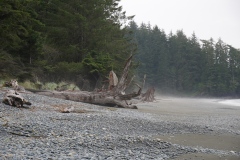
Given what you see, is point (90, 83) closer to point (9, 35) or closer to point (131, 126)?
point (9, 35)

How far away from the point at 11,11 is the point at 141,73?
60.8 m

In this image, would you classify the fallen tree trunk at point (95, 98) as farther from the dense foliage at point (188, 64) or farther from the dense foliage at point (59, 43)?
the dense foliage at point (188, 64)

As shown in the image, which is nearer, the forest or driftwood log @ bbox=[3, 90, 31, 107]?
driftwood log @ bbox=[3, 90, 31, 107]

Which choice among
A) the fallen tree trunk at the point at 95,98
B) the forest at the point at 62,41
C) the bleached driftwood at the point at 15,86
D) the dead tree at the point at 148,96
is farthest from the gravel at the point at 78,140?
the dead tree at the point at 148,96

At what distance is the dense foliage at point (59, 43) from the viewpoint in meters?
16.0

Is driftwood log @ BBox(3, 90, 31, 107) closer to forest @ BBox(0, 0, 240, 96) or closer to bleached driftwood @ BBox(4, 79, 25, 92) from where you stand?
bleached driftwood @ BBox(4, 79, 25, 92)

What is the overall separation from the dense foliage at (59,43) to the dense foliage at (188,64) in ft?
150

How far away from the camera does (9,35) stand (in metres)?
14.2

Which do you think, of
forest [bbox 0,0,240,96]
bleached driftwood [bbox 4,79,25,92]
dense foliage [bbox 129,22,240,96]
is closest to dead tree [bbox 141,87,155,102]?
forest [bbox 0,0,240,96]

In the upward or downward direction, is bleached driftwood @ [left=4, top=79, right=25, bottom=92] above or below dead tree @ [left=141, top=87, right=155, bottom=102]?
above

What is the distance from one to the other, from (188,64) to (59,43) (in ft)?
196

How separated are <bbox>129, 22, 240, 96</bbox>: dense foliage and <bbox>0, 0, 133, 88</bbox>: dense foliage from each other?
150 feet

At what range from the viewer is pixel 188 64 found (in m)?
75.8

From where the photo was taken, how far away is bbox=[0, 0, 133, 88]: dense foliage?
16031 millimetres
